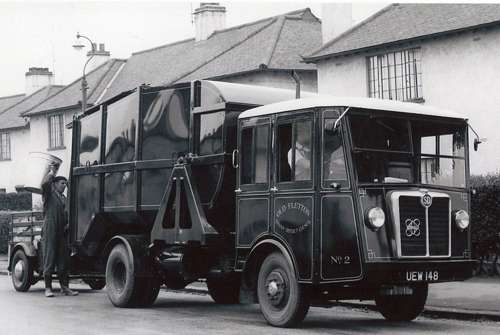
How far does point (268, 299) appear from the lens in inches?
441

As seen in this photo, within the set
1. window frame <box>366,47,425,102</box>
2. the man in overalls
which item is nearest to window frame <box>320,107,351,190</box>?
the man in overalls

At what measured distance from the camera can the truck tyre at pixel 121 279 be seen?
13.5 m

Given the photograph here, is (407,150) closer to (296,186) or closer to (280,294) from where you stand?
(296,186)

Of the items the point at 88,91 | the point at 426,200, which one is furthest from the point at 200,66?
the point at 426,200

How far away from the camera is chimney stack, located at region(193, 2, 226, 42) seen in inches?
1764

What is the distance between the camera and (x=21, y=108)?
54.8m

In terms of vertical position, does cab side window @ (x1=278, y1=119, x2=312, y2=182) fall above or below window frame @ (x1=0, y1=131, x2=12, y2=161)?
below

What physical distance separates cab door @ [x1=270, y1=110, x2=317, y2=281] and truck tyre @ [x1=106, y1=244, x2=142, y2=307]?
308 centimetres

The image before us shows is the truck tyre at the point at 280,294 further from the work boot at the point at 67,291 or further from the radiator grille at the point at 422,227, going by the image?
the work boot at the point at 67,291

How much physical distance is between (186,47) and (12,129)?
13.6 meters

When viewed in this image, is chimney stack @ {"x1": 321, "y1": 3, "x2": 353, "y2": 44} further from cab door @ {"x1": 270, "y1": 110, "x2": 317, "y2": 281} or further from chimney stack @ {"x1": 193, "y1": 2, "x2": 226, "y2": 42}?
cab door @ {"x1": 270, "y1": 110, "x2": 317, "y2": 281}

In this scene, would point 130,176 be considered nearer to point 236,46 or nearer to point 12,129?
point 236,46

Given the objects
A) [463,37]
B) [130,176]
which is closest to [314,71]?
[463,37]

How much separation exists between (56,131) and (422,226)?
125 ft
